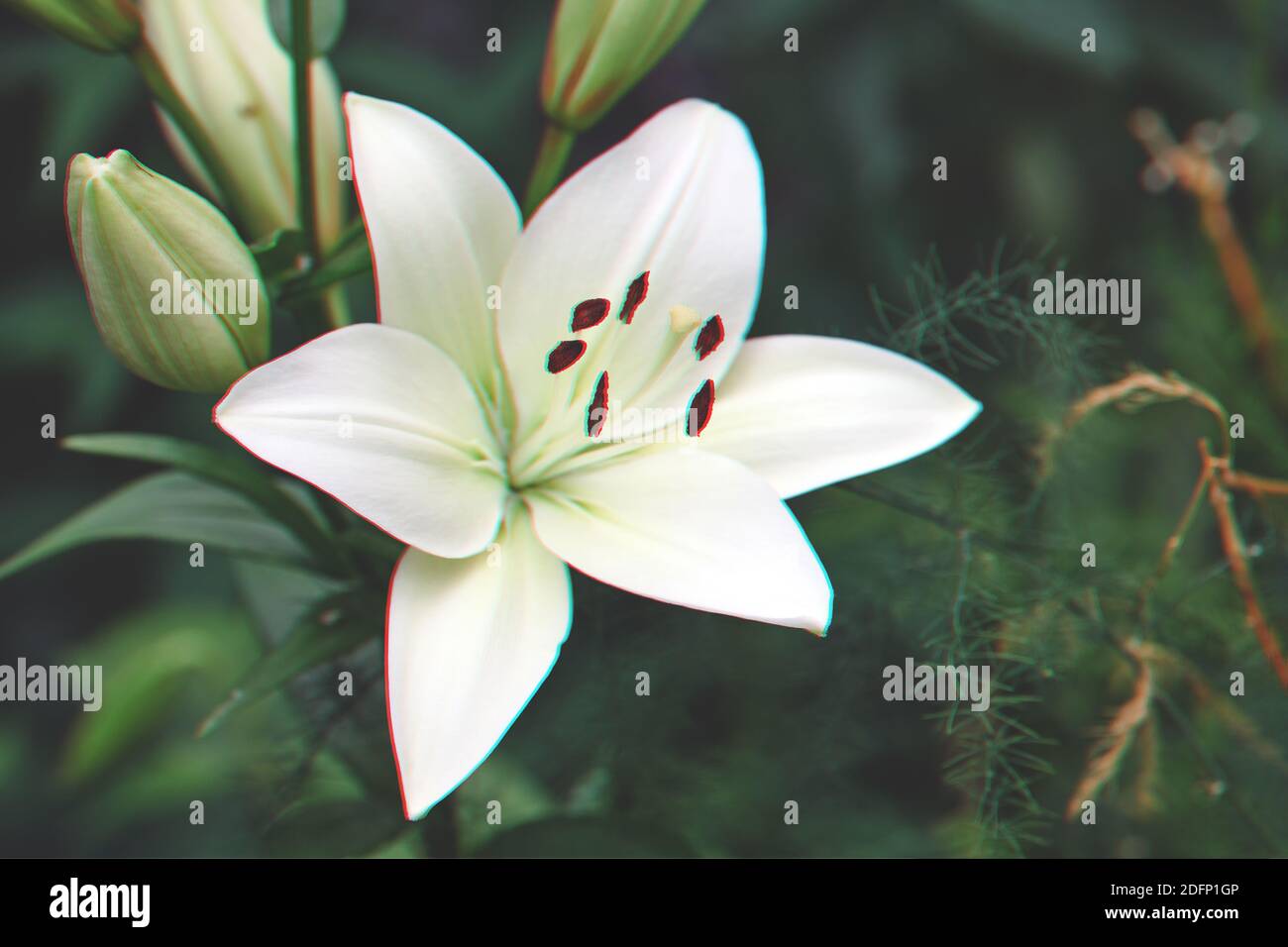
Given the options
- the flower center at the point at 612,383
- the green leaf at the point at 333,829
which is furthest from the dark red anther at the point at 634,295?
the green leaf at the point at 333,829

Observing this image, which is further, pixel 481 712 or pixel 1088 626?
pixel 1088 626

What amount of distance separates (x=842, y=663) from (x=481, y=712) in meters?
0.23

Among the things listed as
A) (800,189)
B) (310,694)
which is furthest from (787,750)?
(800,189)

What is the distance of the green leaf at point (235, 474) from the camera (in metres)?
0.35

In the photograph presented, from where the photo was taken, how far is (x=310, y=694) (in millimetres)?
433

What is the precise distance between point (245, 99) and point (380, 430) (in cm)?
15

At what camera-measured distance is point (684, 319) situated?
0.36m

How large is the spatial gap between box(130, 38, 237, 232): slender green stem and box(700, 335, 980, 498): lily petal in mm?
185

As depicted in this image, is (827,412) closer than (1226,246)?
Yes

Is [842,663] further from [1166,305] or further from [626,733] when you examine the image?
[1166,305]

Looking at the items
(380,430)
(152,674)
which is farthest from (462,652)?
(152,674)

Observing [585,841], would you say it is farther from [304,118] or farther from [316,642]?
[304,118]

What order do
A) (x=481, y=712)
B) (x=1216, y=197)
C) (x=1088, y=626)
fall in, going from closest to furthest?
(x=481, y=712) < (x=1088, y=626) < (x=1216, y=197)

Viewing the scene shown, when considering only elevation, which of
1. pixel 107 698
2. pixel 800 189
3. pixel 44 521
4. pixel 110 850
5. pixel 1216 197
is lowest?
pixel 110 850
